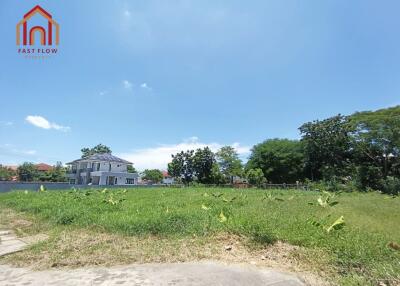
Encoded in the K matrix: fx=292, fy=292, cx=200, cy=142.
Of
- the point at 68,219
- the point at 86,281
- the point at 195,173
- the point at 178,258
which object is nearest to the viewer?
the point at 86,281

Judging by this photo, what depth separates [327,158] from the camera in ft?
105

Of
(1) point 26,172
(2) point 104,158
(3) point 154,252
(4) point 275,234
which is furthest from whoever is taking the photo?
(1) point 26,172

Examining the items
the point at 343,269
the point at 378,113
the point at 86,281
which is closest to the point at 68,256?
the point at 86,281

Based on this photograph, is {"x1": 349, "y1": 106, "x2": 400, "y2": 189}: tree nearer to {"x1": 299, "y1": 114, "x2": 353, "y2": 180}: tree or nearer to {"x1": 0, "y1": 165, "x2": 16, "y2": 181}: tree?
{"x1": 299, "y1": 114, "x2": 353, "y2": 180}: tree

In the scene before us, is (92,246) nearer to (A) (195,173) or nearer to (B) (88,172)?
(A) (195,173)

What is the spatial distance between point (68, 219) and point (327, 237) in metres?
5.83

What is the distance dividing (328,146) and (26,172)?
44973 millimetres

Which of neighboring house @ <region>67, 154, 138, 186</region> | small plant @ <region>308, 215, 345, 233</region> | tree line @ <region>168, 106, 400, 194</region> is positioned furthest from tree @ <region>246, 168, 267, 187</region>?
small plant @ <region>308, 215, 345, 233</region>

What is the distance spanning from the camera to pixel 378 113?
2653 centimetres

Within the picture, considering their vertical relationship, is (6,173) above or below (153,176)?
above

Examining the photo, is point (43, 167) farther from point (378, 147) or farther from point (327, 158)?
point (378, 147)

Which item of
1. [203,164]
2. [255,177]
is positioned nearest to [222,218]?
[255,177]

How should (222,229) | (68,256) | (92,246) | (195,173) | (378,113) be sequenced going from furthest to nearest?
(195,173)
(378,113)
(222,229)
(92,246)
(68,256)

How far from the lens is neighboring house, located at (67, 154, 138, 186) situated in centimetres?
3788
